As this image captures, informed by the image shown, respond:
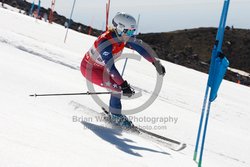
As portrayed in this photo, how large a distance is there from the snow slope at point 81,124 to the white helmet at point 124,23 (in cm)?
179

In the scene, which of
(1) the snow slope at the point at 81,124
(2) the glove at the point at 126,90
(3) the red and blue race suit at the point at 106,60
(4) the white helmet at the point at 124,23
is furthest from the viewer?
(4) the white helmet at the point at 124,23

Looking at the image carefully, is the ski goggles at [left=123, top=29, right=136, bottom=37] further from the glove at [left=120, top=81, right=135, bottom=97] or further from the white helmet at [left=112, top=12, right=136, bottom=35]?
the glove at [left=120, top=81, right=135, bottom=97]

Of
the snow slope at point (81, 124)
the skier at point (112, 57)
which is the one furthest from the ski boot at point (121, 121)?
the snow slope at point (81, 124)

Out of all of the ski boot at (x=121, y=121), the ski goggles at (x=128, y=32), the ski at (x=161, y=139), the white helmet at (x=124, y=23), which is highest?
the white helmet at (x=124, y=23)

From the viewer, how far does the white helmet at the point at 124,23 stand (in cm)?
615

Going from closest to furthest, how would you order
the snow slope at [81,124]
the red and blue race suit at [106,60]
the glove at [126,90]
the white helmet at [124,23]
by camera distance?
the snow slope at [81,124], the glove at [126,90], the red and blue race suit at [106,60], the white helmet at [124,23]

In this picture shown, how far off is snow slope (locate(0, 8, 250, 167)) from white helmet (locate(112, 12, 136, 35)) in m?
1.79

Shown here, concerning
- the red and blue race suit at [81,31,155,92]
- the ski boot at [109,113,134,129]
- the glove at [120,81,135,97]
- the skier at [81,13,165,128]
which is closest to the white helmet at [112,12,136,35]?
the skier at [81,13,165,128]

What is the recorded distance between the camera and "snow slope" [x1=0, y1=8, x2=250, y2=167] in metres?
3.25

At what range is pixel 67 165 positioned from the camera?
2912mm

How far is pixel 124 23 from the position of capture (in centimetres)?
614

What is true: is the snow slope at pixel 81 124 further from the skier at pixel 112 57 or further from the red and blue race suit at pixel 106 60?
the red and blue race suit at pixel 106 60

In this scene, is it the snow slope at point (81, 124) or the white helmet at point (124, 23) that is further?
the white helmet at point (124, 23)

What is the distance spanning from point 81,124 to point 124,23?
2086mm
